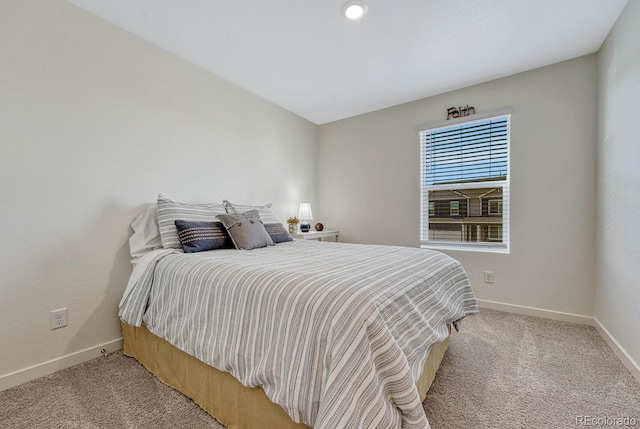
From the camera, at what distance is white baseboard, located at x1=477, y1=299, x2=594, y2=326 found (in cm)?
247

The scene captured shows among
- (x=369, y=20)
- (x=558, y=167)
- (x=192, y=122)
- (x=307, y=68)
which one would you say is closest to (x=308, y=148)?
(x=307, y=68)

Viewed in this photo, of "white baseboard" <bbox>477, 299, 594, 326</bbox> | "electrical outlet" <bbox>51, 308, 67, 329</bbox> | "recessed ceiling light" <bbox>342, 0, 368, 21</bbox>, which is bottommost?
"white baseboard" <bbox>477, 299, 594, 326</bbox>

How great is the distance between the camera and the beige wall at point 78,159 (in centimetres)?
164


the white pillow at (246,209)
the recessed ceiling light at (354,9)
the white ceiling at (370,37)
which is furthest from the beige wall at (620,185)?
the white pillow at (246,209)

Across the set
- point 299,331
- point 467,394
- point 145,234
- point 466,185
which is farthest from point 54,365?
point 466,185

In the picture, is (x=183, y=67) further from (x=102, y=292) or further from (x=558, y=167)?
(x=558, y=167)

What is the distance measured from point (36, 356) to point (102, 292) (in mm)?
461

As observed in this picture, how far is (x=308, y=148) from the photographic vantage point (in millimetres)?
4039

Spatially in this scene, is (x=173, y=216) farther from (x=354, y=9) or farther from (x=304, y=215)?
(x=354, y=9)

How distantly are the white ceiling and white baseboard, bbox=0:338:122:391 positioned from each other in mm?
2365

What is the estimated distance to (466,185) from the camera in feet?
10.1

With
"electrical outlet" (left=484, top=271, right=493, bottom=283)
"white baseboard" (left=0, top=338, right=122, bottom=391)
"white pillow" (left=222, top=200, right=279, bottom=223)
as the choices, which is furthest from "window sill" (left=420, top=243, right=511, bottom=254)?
"white baseboard" (left=0, top=338, right=122, bottom=391)

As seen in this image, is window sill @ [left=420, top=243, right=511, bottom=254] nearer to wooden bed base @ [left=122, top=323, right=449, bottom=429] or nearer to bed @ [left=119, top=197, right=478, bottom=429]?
bed @ [left=119, top=197, right=478, bottom=429]

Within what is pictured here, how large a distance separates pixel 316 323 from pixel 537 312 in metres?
2.77
